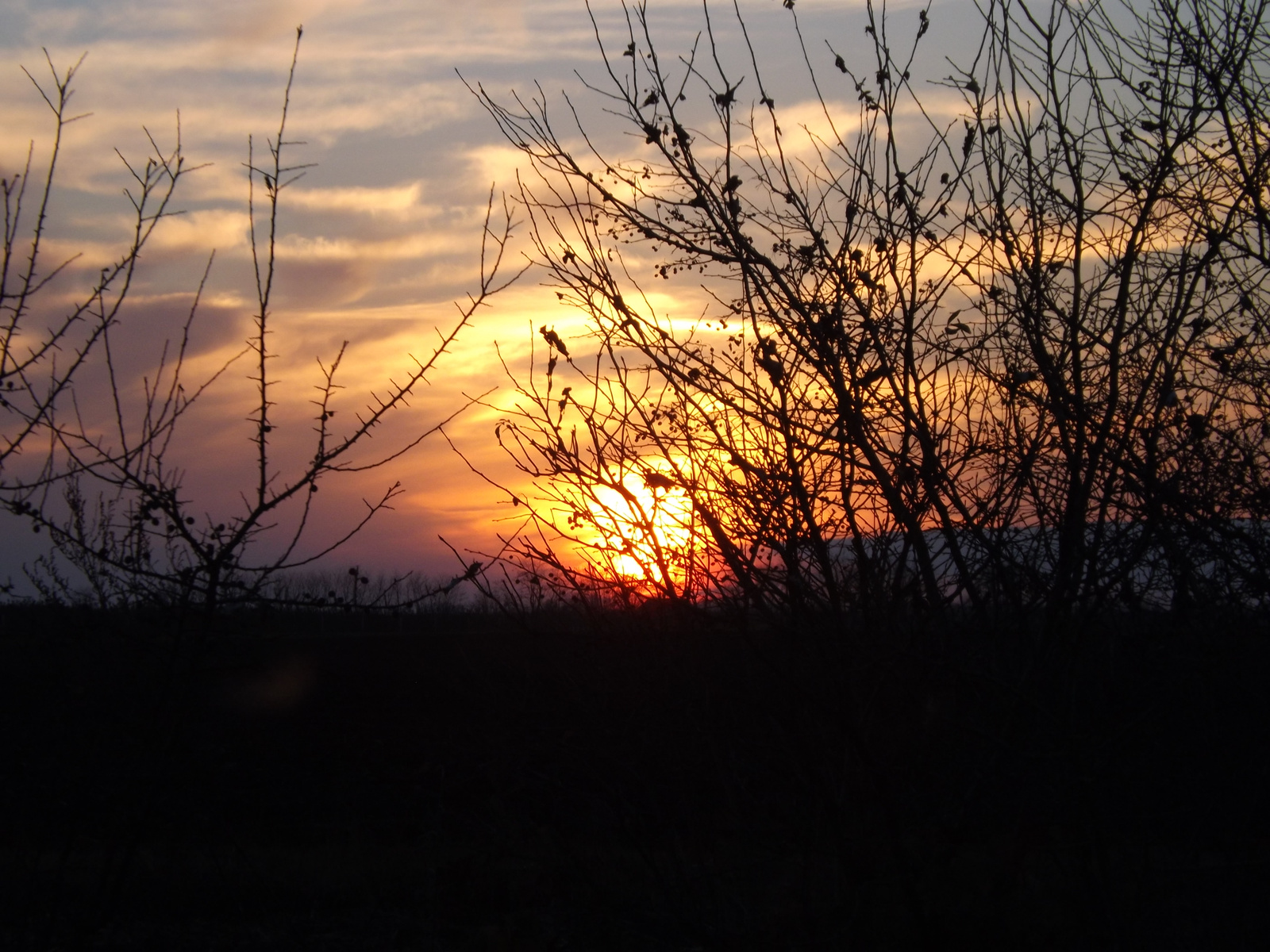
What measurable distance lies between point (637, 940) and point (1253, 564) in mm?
2378

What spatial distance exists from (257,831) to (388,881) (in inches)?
137

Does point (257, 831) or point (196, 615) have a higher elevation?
point (196, 615)

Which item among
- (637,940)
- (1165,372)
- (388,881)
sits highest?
(1165,372)

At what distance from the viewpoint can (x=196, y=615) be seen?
313cm

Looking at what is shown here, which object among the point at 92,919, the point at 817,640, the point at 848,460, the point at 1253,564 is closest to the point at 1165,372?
the point at 1253,564

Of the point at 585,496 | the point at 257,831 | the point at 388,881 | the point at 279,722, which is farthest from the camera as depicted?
the point at 279,722

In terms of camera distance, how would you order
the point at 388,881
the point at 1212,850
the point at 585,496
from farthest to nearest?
the point at 388,881
the point at 585,496
the point at 1212,850

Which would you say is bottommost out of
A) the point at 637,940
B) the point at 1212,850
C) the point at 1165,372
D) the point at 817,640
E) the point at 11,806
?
the point at 637,940

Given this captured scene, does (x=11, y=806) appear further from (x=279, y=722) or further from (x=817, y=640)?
(x=279, y=722)

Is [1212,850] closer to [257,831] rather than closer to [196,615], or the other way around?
[196,615]

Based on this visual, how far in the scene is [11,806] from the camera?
340cm

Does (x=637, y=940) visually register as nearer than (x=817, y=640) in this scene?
Answer: No

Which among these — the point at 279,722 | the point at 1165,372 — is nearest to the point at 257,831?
the point at 279,722

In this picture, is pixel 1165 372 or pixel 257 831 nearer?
pixel 1165 372
